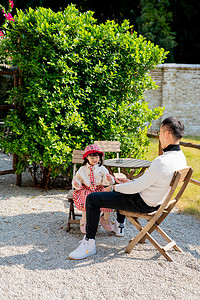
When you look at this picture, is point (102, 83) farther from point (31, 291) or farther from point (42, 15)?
point (31, 291)

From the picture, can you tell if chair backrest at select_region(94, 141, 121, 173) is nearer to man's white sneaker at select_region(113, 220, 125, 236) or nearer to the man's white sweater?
man's white sneaker at select_region(113, 220, 125, 236)

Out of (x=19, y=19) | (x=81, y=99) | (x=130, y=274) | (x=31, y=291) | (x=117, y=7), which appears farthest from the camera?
(x=117, y=7)

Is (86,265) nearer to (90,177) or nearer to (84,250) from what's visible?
(84,250)

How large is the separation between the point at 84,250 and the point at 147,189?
1.04m

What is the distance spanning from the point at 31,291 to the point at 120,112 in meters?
4.33

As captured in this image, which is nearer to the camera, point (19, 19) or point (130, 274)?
point (130, 274)

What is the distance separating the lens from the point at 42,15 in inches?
246

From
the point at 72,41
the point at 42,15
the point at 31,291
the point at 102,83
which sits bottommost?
the point at 31,291

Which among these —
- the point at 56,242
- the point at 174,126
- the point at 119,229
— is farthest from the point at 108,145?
the point at 174,126

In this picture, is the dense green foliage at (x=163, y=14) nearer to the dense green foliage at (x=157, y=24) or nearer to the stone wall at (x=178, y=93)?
the dense green foliage at (x=157, y=24)

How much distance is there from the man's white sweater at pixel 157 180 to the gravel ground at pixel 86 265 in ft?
2.51

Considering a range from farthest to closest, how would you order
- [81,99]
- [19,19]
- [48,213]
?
[81,99]
[19,19]
[48,213]

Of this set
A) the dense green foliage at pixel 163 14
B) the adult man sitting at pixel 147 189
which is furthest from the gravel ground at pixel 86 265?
the dense green foliage at pixel 163 14

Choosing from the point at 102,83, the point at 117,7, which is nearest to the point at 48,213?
the point at 102,83
